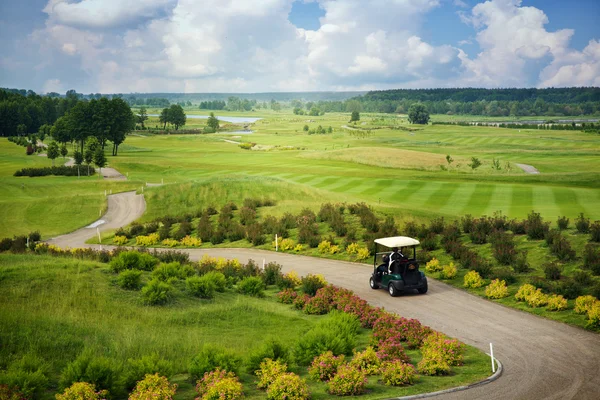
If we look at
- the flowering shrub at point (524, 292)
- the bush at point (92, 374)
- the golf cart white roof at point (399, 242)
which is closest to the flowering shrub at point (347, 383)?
the bush at point (92, 374)

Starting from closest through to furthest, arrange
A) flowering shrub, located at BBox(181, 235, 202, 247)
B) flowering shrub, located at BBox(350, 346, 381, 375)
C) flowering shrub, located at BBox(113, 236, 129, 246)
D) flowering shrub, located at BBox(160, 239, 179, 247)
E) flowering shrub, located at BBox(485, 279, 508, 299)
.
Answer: flowering shrub, located at BBox(350, 346, 381, 375), flowering shrub, located at BBox(485, 279, 508, 299), flowering shrub, located at BBox(181, 235, 202, 247), flowering shrub, located at BBox(160, 239, 179, 247), flowering shrub, located at BBox(113, 236, 129, 246)

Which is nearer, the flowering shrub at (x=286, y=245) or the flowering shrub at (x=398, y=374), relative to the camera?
the flowering shrub at (x=398, y=374)

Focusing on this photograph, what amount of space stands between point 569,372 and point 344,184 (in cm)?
4732

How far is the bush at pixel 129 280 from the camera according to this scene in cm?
1966

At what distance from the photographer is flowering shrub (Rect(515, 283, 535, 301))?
21003mm

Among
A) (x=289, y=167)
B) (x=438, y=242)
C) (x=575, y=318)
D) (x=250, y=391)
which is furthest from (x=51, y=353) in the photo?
(x=289, y=167)

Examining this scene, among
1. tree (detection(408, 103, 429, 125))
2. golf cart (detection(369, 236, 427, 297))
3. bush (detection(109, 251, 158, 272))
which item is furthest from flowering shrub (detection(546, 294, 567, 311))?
tree (detection(408, 103, 429, 125))

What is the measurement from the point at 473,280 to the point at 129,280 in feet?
48.5

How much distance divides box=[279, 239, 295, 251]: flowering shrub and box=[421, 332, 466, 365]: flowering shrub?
62.9 feet

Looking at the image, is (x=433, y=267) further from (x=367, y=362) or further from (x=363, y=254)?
(x=367, y=362)

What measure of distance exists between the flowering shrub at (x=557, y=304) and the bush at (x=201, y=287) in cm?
1299

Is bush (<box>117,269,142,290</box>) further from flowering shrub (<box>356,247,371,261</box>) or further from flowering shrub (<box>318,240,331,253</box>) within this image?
flowering shrub (<box>318,240,331,253</box>)

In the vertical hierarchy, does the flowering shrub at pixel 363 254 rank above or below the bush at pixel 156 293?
below

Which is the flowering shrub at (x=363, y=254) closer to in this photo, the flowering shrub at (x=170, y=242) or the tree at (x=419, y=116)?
the flowering shrub at (x=170, y=242)
